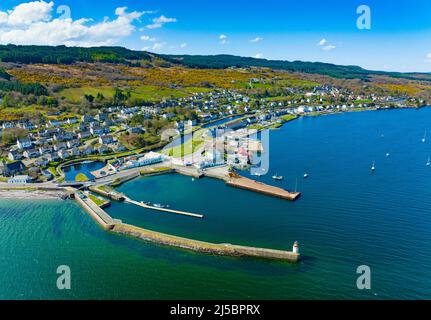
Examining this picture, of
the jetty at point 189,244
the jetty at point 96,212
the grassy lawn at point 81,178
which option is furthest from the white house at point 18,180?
the jetty at point 189,244

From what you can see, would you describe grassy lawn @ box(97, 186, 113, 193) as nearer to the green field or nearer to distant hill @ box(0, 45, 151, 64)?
the green field

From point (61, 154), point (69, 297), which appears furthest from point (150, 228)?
point (61, 154)

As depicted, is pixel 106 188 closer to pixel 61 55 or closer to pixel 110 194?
pixel 110 194

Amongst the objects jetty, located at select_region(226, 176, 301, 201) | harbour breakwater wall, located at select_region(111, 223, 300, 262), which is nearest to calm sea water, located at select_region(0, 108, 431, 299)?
harbour breakwater wall, located at select_region(111, 223, 300, 262)

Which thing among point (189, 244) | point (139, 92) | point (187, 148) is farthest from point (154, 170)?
point (139, 92)

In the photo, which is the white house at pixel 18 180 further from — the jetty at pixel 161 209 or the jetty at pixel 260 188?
the jetty at pixel 260 188
